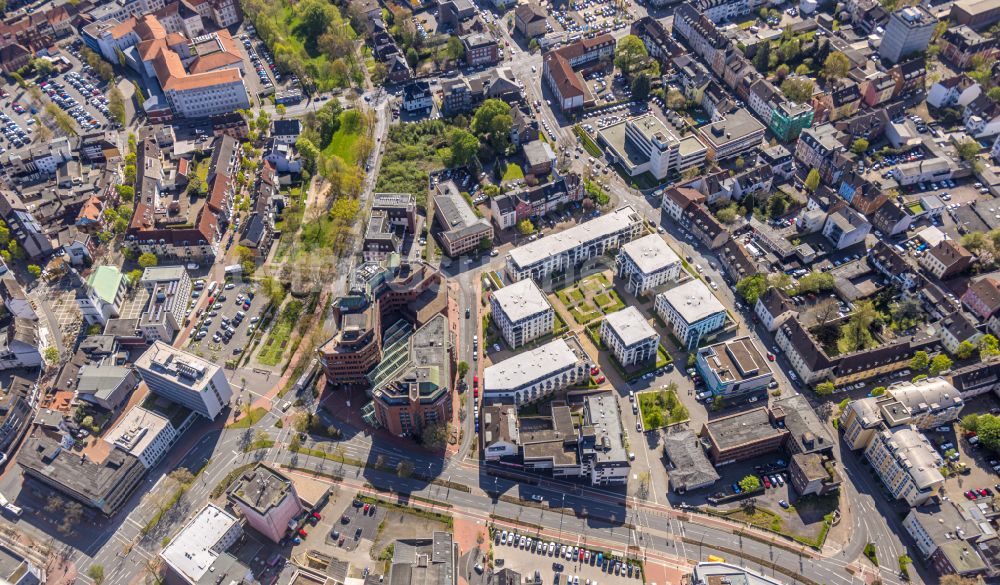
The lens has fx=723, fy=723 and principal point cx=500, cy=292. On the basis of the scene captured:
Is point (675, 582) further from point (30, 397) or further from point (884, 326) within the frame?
point (30, 397)

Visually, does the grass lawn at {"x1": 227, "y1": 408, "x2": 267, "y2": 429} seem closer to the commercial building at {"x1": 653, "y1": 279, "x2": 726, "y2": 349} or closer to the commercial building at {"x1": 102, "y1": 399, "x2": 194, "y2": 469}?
the commercial building at {"x1": 102, "y1": 399, "x2": 194, "y2": 469}

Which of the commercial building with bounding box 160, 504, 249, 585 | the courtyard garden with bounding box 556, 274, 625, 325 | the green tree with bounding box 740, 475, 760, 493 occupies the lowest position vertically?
the green tree with bounding box 740, 475, 760, 493

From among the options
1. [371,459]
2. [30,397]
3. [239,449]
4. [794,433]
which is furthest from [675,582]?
[30,397]

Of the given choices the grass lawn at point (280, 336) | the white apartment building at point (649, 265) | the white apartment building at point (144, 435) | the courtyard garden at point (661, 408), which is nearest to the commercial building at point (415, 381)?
the grass lawn at point (280, 336)

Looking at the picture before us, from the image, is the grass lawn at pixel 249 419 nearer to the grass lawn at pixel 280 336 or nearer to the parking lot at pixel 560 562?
the grass lawn at pixel 280 336

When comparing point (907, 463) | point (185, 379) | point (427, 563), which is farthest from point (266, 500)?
point (907, 463)

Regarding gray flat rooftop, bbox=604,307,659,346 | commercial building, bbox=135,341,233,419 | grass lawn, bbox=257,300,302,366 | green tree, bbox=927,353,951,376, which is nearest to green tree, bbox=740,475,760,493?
gray flat rooftop, bbox=604,307,659,346
